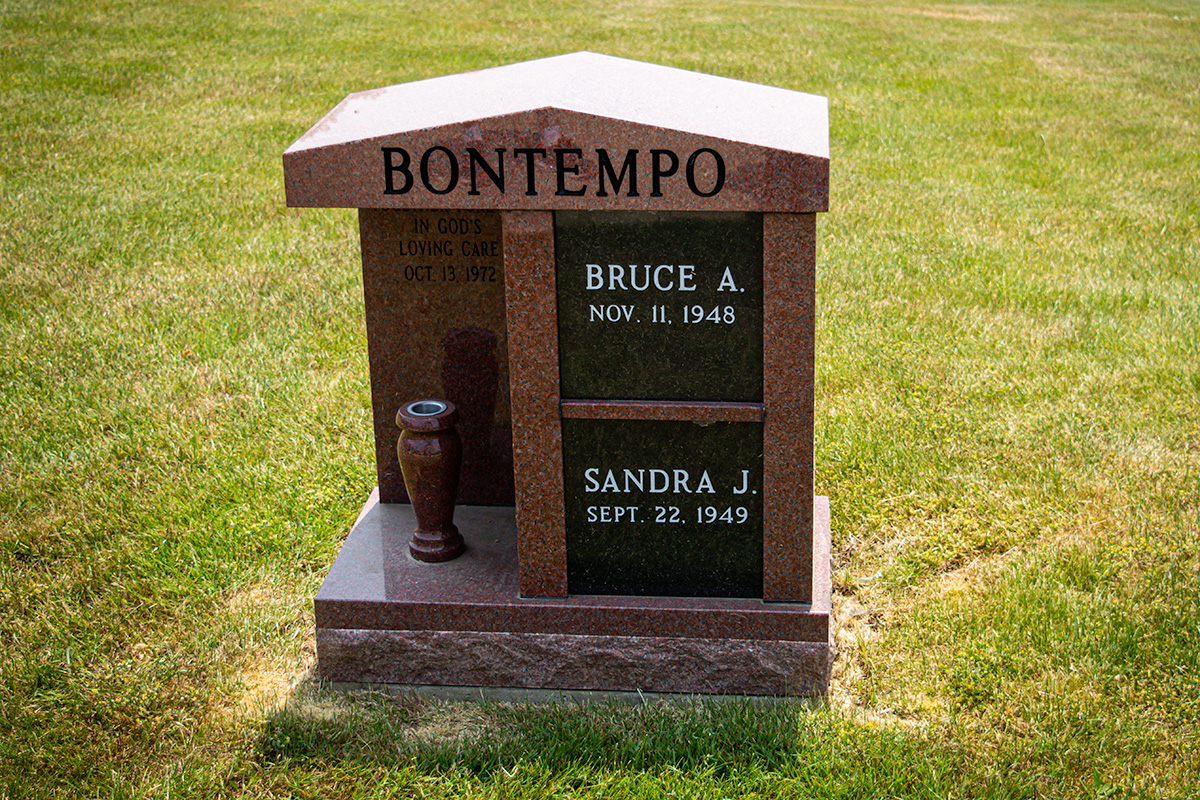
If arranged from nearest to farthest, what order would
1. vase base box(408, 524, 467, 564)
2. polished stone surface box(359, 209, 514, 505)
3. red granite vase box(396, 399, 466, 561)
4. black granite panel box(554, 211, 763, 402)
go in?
black granite panel box(554, 211, 763, 402)
red granite vase box(396, 399, 466, 561)
vase base box(408, 524, 467, 564)
polished stone surface box(359, 209, 514, 505)

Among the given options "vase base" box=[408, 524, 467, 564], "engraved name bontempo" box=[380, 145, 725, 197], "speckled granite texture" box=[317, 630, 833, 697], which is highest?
"engraved name bontempo" box=[380, 145, 725, 197]

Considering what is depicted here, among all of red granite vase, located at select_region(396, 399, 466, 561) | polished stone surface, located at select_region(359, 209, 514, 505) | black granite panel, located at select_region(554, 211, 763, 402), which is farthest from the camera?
polished stone surface, located at select_region(359, 209, 514, 505)

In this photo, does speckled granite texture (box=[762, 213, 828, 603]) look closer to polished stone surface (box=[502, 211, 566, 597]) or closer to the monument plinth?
the monument plinth

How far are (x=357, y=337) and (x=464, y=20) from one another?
49.4 feet

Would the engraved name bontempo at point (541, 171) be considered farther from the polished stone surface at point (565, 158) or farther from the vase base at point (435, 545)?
the vase base at point (435, 545)

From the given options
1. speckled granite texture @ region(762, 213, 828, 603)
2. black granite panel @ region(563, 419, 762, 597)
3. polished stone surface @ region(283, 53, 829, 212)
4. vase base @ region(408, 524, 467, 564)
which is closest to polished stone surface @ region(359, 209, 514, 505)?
vase base @ region(408, 524, 467, 564)

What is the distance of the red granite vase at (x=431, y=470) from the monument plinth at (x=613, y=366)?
8 centimetres

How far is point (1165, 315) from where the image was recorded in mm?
7227

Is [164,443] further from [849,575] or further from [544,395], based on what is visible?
[849,575]

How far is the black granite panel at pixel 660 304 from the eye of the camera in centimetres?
350

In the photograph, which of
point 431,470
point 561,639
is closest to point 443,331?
point 431,470

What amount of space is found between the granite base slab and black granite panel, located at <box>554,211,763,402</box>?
0.72m

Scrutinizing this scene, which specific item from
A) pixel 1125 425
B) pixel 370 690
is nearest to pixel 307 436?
pixel 370 690

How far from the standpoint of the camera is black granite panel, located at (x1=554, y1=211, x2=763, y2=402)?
3.50 meters
